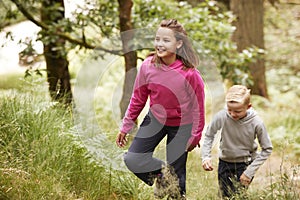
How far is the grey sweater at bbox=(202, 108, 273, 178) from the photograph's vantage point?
4165 millimetres

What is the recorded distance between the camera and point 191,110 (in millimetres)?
4246

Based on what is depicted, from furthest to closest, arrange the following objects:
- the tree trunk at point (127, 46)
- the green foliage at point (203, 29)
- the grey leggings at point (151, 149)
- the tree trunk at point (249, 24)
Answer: the tree trunk at point (249, 24) → the green foliage at point (203, 29) → the tree trunk at point (127, 46) → the grey leggings at point (151, 149)

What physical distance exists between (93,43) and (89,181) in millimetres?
3501

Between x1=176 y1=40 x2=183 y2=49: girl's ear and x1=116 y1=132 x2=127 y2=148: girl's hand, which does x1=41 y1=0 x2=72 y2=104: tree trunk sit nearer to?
x1=116 y1=132 x2=127 y2=148: girl's hand

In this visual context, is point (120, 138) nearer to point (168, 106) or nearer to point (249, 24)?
point (168, 106)

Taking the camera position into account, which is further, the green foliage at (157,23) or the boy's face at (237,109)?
the green foliage at (157,23)

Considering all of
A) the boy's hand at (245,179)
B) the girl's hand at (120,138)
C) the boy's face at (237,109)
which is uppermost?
the boy's face at (237,109)

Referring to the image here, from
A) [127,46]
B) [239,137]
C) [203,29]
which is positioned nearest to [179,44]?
[239,137]

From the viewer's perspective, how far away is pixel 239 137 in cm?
426

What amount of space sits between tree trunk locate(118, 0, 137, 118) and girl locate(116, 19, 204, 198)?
199cm

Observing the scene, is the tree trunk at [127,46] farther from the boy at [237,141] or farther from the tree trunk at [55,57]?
the boy at [237,141]

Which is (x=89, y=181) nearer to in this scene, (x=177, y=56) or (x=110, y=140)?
(x=110, y=140)

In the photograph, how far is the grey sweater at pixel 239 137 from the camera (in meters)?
4.16

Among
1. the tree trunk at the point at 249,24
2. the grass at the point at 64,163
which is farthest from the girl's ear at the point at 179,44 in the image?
the tree trunk at the point at 249,24
